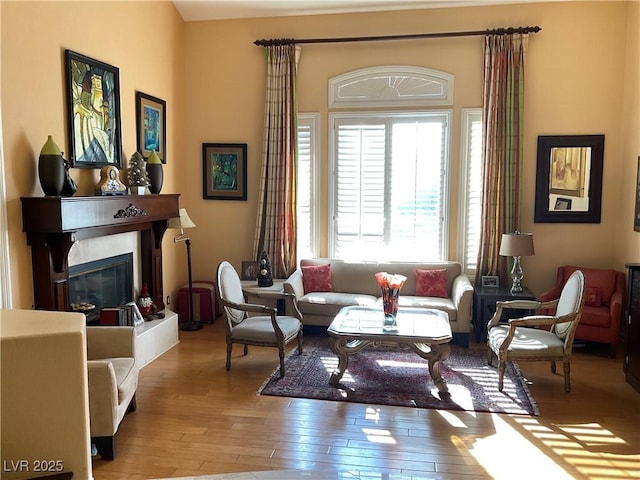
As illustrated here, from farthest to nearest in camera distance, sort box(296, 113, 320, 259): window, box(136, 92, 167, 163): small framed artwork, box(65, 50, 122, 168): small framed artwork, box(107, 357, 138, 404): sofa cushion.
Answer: box(296, 113, 320, 259): window < box(136, 92, 167, 163): small framed artwork < box(65, 50, 122, 168): small framed artwork < box(107, 357, 138, 404): sofa cushion

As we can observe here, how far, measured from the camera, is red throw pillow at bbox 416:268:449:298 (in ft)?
19.7

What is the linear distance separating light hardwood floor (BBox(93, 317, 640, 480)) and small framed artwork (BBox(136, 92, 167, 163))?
259cm

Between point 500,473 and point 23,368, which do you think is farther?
point 500,473

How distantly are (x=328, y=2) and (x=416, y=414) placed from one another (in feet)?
15.6

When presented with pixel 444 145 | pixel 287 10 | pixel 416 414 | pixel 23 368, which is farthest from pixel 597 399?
pixel 287 10

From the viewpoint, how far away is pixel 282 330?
4.84 meters

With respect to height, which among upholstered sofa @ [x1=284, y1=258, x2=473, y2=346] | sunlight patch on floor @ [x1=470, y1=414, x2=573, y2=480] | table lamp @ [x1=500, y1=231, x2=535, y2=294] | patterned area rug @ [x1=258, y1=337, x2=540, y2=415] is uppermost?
table lamp @ [x1=500, y1=231, x2=535, y2=294]

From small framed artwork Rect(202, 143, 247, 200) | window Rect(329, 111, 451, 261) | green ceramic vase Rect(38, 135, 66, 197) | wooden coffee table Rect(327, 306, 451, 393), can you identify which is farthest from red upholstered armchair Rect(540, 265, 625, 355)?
green ceramic vase Rect(38, 135, 66, 197)

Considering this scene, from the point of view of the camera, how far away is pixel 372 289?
244 inches

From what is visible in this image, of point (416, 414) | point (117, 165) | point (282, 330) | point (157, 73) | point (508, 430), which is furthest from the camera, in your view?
point (157, 73)

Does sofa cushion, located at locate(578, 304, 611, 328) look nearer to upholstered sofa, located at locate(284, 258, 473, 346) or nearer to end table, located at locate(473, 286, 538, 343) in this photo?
end table, located at locate(473, 286, 538, 343)

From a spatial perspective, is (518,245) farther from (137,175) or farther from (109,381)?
(109,381)

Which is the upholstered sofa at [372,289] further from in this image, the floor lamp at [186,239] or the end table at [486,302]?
the floor lamp at [186,239]

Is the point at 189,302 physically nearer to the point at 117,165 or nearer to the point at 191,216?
the point at 191,216
